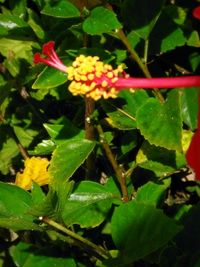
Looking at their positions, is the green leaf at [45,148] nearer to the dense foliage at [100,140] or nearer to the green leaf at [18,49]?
the dense foliage at [100,140]

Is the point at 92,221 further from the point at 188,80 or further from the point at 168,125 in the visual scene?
the point at 188,80

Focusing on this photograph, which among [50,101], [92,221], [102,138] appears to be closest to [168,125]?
[102,138]

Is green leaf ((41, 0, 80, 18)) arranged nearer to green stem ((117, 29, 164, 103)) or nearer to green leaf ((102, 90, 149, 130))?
green stem ((117, 29, 164, 103))

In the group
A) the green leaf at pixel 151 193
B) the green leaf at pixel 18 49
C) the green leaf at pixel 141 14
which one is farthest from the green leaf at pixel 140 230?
the green leaf at pixel 18 49

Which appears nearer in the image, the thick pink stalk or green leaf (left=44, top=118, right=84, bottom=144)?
the thick pink stalk

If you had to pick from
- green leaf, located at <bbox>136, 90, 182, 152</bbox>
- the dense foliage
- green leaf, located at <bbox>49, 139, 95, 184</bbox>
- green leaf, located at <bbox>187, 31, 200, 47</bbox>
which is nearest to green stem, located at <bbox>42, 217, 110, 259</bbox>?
the dense foliage

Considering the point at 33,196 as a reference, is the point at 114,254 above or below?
below

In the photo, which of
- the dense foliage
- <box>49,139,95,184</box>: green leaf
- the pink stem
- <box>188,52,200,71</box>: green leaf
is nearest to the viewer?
the pink stem
